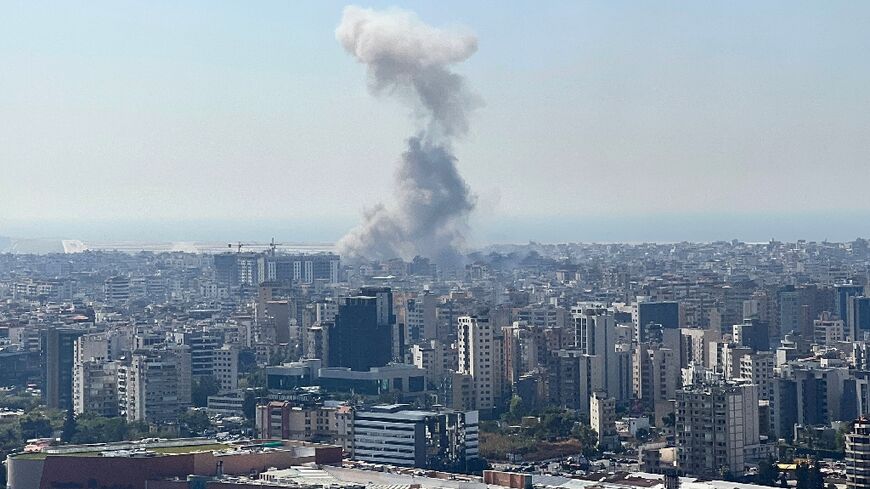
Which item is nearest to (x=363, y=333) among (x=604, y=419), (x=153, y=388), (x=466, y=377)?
(x=466, y=377)

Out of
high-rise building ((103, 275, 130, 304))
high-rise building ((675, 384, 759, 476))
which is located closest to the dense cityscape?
high-rise building ((675, 384, 759, 476))

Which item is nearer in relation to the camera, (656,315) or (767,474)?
(767,474)

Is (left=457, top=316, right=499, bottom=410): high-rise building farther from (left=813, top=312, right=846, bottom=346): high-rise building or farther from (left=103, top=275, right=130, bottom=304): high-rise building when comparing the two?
(left=103, top=275, right=130, bottom=304): high-rise building

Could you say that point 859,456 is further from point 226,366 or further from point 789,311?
point 789,311

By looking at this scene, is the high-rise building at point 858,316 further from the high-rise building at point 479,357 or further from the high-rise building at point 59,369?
the high-rise building at point 59,369

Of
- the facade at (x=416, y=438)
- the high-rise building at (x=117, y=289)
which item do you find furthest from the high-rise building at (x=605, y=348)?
the high-rise building at (x=117, y=289)

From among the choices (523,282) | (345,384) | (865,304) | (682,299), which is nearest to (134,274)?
(523,282)
